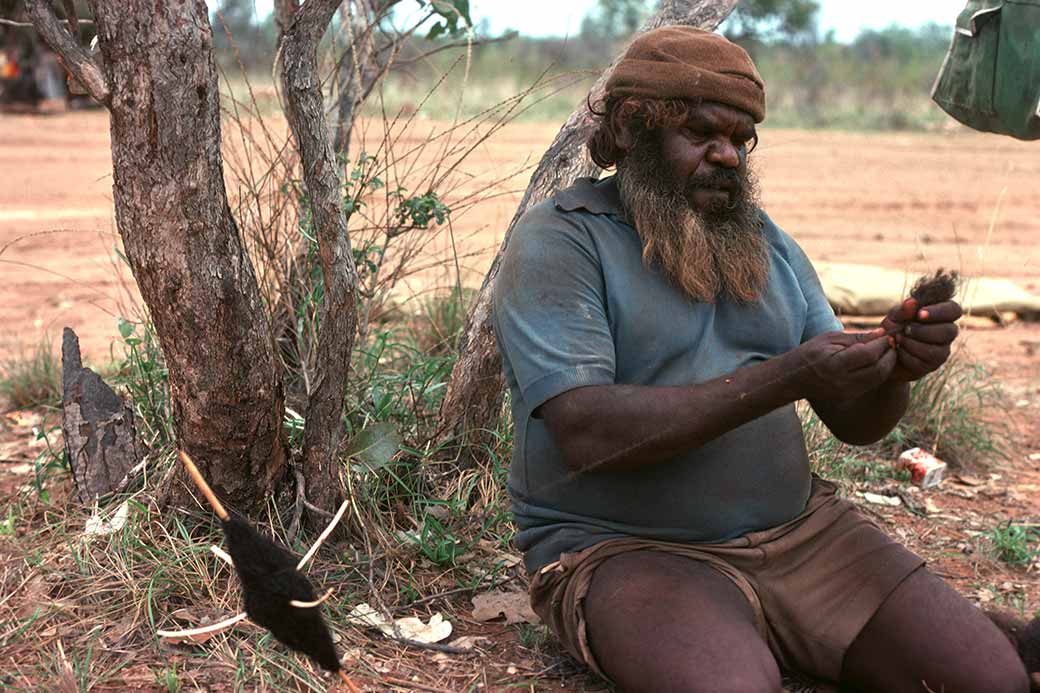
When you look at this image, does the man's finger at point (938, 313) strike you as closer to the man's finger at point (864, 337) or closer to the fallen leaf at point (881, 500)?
the man's finger at point (864, 337)

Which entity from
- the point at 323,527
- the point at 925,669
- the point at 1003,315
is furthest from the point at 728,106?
the point at 1003,315

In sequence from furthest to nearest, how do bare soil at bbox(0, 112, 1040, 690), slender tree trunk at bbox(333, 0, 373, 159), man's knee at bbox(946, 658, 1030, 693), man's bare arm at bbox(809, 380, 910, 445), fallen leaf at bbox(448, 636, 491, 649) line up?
slender tree trunk at bbox(333, 0, 373, 159) → bare soil at bbox(0, 112, 1040, 690) → fallen leaf at bbox(448, 636, 491, 649) → man's bare arm at bbox(809, 380, 910, 445) → man's knee at bbox(946, 658, 1030, 693)

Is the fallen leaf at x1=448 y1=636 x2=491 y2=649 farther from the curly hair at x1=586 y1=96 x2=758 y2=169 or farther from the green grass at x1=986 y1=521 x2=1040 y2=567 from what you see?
the green grass at x1=986 y1=521 x2=1040 y2=567

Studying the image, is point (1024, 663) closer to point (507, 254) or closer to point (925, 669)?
point (925, 669)

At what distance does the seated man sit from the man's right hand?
1 centimetres

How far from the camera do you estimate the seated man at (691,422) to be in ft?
7.63

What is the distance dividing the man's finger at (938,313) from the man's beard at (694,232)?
0.41 metres

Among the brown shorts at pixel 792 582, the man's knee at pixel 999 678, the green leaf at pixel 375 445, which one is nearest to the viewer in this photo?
the man's knee at pixel 999 678

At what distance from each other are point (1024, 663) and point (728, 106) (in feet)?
4.45

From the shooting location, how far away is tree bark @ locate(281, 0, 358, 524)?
2.76 m

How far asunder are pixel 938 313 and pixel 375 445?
1.56 meters

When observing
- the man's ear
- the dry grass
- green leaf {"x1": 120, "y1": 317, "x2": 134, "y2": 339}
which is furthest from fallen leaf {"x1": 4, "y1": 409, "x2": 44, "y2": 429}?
the man's ear

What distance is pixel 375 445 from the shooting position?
3256 mm

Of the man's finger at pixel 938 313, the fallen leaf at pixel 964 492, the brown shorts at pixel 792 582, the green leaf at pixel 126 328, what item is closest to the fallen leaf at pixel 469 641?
the brown shorts at pixel 792 582
